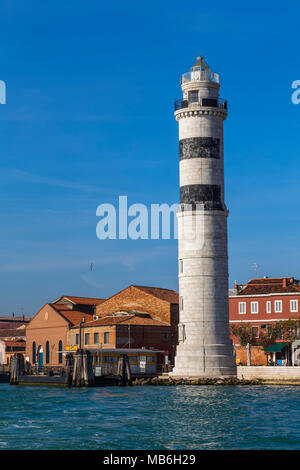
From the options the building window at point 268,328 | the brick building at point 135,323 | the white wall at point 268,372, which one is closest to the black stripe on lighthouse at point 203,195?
the white wall at point 268,372

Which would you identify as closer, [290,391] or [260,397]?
[260,397]

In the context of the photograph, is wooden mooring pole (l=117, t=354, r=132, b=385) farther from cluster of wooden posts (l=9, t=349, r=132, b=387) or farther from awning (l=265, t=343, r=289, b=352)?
awning (l=265, t=343, r=289, b=352)

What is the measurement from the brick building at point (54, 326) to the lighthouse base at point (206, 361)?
912 inches

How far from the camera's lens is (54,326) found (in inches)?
3268

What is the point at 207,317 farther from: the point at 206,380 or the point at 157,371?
the point at 157,371

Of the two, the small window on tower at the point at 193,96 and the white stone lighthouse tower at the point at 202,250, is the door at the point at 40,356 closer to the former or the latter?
the white stone lighthouse tower at the point at 202,250

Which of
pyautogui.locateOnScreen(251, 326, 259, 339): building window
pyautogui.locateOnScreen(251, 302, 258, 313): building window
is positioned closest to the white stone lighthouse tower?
pyautogui.locateOnScreen(251, 326, 259, 339): building window

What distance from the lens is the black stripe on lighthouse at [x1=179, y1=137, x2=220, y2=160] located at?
58719 mm

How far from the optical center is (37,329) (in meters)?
86.1

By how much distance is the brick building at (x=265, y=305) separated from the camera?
67812 millimetres

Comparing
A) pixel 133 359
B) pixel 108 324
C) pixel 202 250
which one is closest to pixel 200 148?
pixel 202 250

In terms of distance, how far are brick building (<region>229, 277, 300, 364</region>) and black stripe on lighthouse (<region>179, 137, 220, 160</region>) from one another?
16.7m
